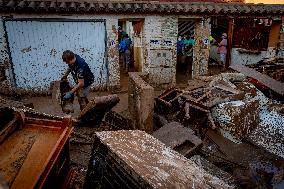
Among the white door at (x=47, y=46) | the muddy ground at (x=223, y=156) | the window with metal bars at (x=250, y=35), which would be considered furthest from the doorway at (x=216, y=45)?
the muddy ground at (x=223, y=156)

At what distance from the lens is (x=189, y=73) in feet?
46.4

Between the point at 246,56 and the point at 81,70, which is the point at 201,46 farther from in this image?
the point at 81,70

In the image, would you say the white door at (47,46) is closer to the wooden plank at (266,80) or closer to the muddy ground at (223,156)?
the muddy ground at (223,156)

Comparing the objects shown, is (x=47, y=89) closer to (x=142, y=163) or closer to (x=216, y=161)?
(x=216, y=161)

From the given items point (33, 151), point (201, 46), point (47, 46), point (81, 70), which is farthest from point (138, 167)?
point (201, 46)

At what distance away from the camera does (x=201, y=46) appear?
39.3ft

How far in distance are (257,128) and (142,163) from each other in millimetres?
4073

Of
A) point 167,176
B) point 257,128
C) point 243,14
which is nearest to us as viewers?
point 167,176

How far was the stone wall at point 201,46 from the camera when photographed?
11.8 metres

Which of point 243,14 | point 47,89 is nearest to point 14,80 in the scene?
point 47,89

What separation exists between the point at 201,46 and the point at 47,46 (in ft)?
21.3

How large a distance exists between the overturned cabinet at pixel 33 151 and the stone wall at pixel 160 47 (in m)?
7.69

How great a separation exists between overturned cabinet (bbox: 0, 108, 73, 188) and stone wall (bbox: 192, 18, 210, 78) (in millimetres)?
8950

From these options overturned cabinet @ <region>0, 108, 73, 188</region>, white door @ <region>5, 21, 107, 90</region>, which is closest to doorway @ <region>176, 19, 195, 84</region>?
white door @ <region>5, 21, 107, 90</region>
